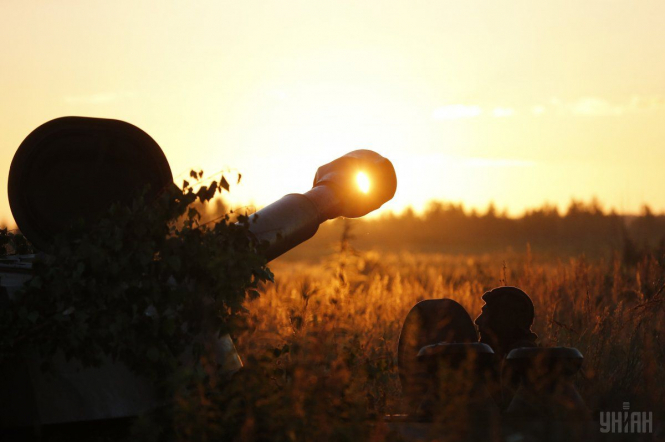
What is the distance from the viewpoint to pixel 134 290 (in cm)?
560

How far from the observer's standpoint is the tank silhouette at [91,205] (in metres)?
5.49

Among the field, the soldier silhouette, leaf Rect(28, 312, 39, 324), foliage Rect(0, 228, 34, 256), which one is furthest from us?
foliage Rect(0, 228, 34, 256)

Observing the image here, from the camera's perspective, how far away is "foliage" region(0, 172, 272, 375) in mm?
5422

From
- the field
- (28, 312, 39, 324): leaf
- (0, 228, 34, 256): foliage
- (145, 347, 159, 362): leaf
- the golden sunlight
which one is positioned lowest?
the field

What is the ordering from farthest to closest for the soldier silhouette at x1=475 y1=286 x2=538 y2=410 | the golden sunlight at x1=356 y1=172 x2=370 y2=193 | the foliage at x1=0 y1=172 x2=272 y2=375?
the golden sunlight at x1=356 y1=172 x2=370 y2=193, the soldier silhouette at x1=475 y1=286 x2=538 y2=410, the foliage at x1=0 y1=172 x2=272 y2=375

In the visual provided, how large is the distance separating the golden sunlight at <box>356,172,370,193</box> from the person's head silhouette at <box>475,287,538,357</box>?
5.06ft

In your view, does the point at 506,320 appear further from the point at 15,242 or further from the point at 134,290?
the point at 15,242

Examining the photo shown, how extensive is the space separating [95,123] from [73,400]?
6.61 ft

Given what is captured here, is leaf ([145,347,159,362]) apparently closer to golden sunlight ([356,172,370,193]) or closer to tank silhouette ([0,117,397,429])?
tank silhouette ([0,117,397,429])

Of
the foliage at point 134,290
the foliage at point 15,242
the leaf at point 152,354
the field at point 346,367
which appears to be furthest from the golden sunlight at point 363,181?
the leaf at point 152,354

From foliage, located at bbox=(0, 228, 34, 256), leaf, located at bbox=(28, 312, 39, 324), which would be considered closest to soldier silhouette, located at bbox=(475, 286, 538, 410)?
leaf, located at bbox=(28, 312, 39, 324)

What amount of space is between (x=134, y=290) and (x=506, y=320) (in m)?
3.23

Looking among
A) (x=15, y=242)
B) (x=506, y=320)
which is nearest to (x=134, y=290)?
(x=15, y=242)

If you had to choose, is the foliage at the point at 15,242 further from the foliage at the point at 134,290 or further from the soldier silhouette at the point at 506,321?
the soldier silhouette at the point at 506,321
